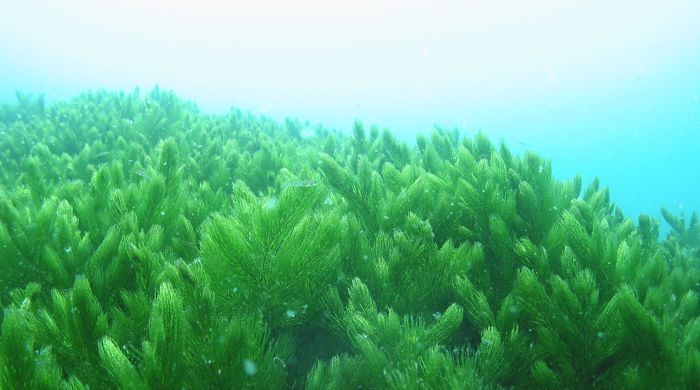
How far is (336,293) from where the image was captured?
145cm

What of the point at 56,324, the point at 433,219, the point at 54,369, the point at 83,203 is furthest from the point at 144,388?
the point at 83,203

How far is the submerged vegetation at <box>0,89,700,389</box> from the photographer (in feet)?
3.34

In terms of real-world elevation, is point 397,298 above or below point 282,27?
below

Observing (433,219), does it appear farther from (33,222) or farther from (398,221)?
(33,222)

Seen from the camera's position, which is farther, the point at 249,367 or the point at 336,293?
the point at 336,293

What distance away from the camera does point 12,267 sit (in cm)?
158

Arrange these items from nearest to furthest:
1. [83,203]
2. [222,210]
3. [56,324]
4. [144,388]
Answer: [144,388] < [56,324] < [83,203] < [222,210]

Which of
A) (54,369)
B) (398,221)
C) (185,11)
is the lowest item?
(54,369)

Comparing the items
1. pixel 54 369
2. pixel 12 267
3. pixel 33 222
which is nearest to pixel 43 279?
pixel 12 267

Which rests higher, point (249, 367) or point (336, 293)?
point (336, 293)

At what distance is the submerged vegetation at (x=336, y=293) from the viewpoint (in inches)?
40.1

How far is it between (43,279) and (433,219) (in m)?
1.74

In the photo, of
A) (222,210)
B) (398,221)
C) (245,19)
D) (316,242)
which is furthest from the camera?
(245,19)

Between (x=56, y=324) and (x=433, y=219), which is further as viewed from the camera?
(x=433, y=219)
